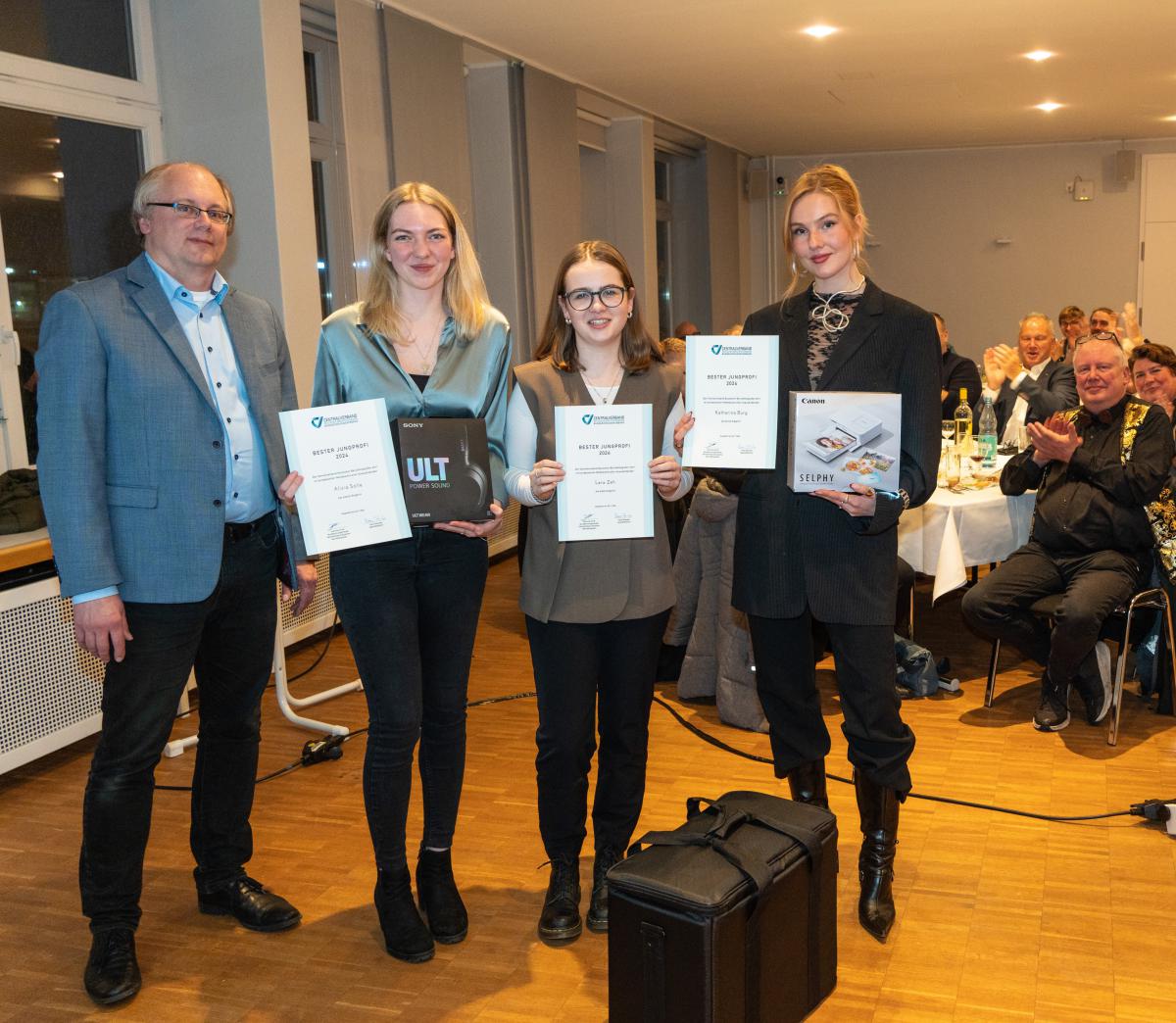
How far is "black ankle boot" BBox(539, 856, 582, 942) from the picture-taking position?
2.63m

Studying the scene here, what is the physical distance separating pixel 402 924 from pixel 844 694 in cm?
113

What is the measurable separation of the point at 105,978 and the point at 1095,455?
3520 millimetres

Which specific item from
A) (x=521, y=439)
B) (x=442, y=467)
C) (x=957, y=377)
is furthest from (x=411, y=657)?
(x=957, y=377)

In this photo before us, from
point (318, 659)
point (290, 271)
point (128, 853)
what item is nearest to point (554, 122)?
point (290, 271)

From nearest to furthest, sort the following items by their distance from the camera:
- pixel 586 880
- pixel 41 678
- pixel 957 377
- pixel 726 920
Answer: pixel 726 920 < pixel 586 880 < pixel 41 678 < pixel 957 377

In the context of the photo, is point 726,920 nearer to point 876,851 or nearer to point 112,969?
point 876,851

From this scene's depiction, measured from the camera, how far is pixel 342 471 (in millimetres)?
2311

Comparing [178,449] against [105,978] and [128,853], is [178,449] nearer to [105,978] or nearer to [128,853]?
[128,853]

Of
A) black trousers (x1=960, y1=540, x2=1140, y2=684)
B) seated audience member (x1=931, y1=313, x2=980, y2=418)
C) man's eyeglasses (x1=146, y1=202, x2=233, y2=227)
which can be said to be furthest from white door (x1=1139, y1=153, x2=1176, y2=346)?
man's eyeglasses (x1=146, y1=202, x2=233, y2=227)

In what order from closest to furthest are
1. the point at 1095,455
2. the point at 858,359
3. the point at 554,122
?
the point at 858,359
the point at 1095,455
the point at 554,122

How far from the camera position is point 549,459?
238 centimetres

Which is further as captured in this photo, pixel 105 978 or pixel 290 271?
pixel 290 271

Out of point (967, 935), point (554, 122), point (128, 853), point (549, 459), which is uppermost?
point (554, 122)

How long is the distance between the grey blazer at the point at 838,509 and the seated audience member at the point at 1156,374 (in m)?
2.59
